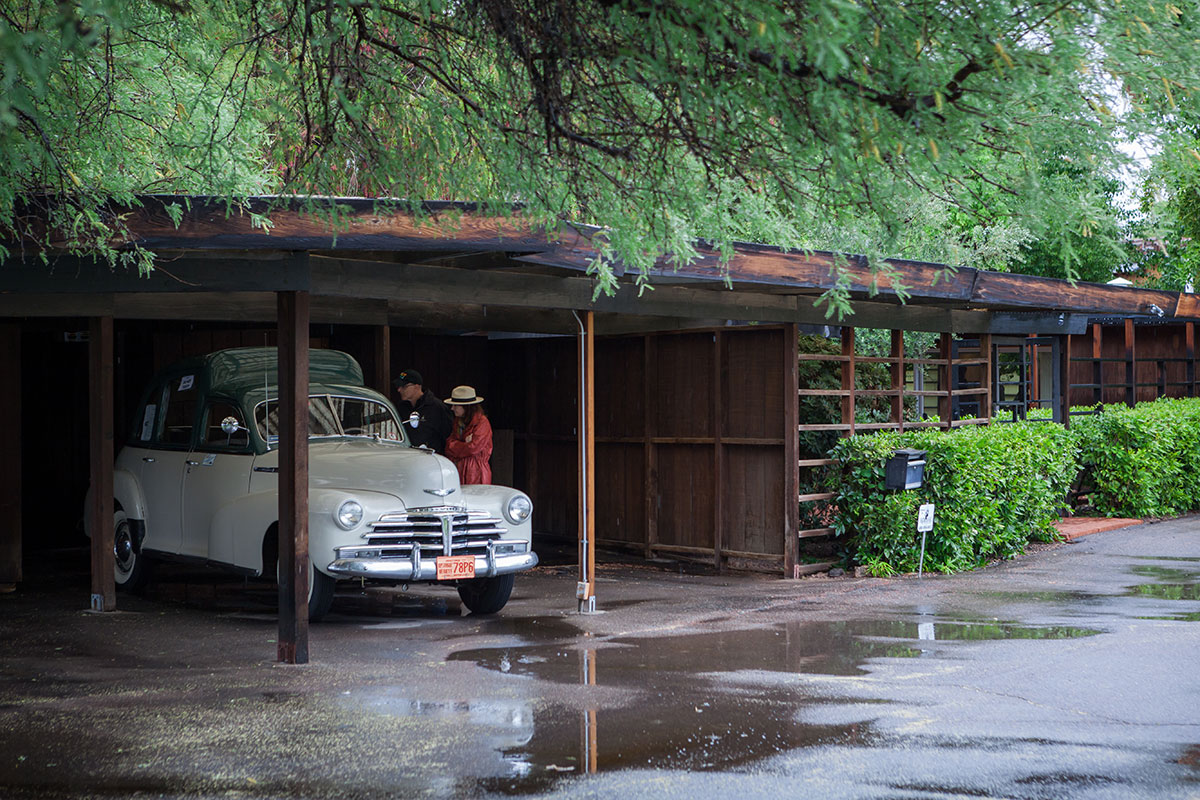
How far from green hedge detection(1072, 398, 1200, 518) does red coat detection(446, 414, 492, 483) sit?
27.7ft

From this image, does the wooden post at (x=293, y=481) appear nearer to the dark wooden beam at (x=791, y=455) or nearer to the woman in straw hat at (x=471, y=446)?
the woman in straw hat at (x=471, y=446)

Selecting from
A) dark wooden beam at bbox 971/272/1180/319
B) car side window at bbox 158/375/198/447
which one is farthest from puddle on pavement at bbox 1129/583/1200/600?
car side window at bbox 158/375/198/447

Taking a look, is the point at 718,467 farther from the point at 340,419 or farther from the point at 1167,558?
the point at 1167,558

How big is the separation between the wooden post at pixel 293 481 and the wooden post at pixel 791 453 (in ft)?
18.6

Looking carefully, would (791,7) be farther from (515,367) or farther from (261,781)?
(515,367)

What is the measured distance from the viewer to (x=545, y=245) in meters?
8.33

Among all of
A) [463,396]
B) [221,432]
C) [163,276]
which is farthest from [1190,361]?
[163,276]

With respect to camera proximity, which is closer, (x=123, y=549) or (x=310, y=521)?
(x=310, y=521)

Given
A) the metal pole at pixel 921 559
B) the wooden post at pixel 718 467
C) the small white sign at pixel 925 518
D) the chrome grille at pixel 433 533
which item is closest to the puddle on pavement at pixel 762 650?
the chrome grille at pixel 433 533

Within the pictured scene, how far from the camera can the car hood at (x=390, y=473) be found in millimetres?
9828

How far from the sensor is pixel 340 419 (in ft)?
36.5

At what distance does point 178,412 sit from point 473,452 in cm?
289

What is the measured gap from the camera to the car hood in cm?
983

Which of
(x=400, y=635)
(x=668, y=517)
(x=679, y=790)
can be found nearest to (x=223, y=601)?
(x=400, y=635)
